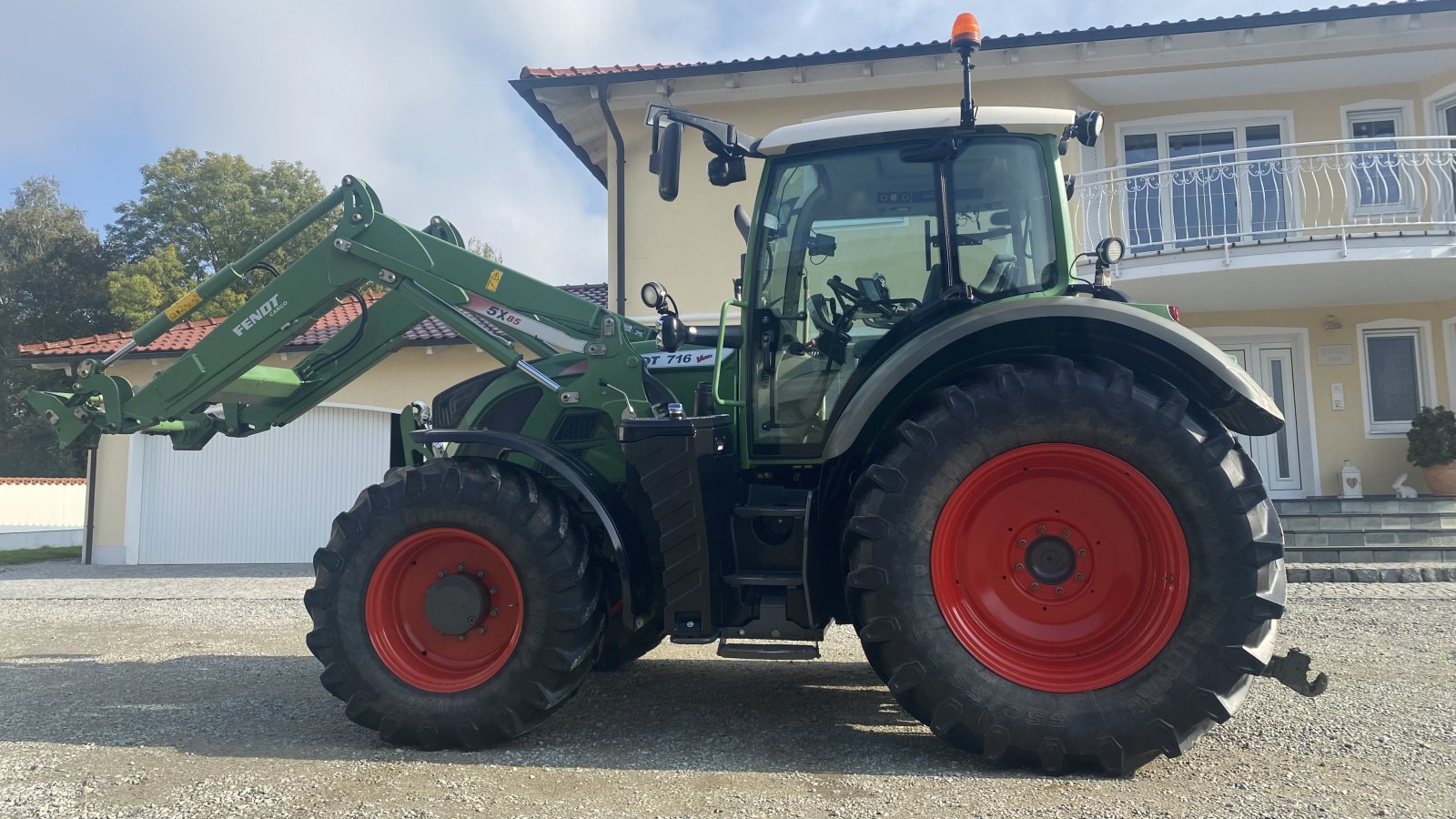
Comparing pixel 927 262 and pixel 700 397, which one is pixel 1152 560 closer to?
pixel 927 262

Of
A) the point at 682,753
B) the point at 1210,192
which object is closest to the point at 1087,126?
the point at 682,753

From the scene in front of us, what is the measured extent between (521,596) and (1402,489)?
10983 mm

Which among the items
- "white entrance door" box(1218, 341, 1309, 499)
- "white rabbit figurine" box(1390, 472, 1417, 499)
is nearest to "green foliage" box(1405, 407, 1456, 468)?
"white rabbit figurine" box(1390, 472, 1417, 499)

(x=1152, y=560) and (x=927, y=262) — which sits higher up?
(x=927, y=262)

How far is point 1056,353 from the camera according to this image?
3584 millimetres

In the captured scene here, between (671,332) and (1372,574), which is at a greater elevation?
(671,332)

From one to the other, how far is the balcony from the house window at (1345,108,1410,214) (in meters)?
0.02

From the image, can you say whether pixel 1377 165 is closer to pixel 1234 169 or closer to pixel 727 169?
pixel 1234 169

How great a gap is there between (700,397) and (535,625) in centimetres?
117

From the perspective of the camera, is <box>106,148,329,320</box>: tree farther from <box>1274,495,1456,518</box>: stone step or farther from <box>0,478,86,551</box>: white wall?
<box>1274,495,1456,518</box>: stone step

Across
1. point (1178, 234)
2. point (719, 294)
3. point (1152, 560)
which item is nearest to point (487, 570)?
point (1152, 560)

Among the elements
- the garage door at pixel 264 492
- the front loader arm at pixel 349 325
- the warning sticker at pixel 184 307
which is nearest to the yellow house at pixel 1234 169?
the garage door at pixel 264 492

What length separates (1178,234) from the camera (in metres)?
11.5


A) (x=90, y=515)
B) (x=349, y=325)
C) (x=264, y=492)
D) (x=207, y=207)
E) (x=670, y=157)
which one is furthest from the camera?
(x=207, y=207)
